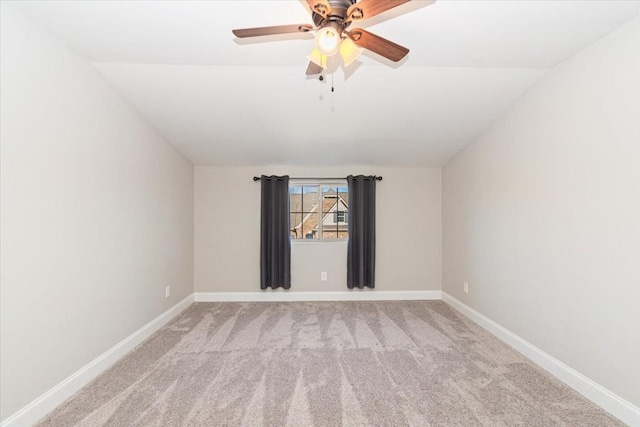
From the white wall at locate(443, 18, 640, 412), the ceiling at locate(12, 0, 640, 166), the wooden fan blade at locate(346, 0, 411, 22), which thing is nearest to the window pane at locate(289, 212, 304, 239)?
the ceiling at locate(12, 0, 640, 166)

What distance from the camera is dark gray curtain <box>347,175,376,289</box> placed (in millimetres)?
4094

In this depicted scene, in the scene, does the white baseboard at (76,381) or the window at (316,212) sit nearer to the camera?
the white baseboard at (76,381)

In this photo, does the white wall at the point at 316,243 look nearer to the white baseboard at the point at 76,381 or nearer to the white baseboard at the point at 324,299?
the white baseboard at the point at 324,299

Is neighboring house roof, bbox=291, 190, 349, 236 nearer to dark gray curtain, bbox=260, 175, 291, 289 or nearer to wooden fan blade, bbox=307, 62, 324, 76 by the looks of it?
dark gray curtain, bbox=260, 175, 291, 289

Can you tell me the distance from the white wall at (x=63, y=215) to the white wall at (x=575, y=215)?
3.32 metres

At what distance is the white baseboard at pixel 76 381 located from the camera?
1604mm

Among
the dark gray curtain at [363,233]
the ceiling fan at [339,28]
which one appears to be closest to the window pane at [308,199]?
the dark gray curtain at [363,233]

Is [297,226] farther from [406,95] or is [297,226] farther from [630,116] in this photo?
[630,116]

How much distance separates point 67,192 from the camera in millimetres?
1905

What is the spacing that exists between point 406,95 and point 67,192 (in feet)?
8.64

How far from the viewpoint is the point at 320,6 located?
50.9 inches

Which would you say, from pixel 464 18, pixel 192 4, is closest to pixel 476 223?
pixel 464 18

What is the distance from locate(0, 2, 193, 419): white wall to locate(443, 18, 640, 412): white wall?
3322 millimetres

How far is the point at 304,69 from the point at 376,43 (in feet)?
3.09
